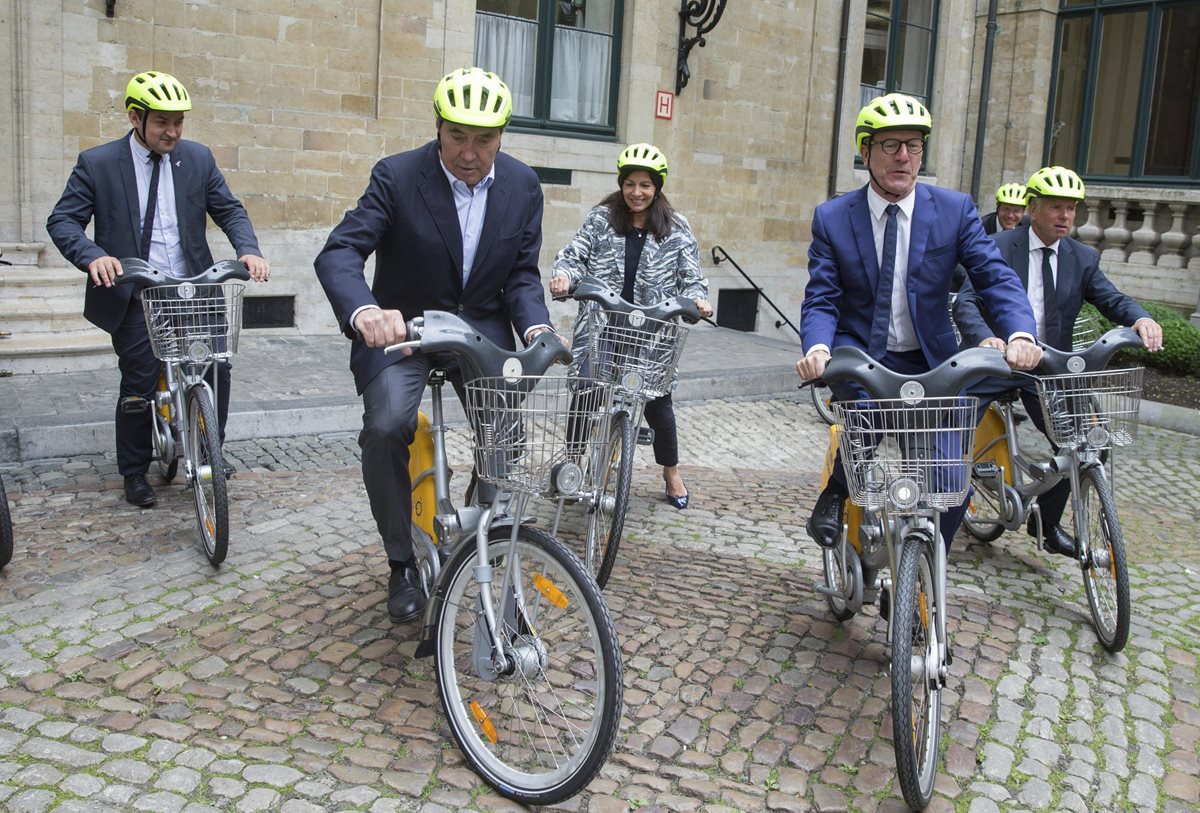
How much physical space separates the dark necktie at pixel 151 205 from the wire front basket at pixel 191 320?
0.58m

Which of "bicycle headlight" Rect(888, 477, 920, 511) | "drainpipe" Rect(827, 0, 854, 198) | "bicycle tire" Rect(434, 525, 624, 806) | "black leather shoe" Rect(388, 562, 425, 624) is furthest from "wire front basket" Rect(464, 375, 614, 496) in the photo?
"drainpipe" Rect(827, 0, 854, 198)

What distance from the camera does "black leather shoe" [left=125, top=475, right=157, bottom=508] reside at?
5.72m

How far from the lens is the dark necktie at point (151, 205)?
5727mm

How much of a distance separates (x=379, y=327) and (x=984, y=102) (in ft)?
49.9

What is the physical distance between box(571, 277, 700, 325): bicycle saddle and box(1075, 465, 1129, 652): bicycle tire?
1.84 meters

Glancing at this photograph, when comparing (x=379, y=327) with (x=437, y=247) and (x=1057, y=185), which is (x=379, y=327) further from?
(x=1057, y=185)

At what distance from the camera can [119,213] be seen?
18.6 ft

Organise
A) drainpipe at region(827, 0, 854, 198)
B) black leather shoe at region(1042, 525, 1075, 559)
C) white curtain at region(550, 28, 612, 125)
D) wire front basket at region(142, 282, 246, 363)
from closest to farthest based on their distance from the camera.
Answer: wire front basket at region(142, 282, 246, 363) → black leather shoe at region(1042, 525, 1075, 559) → white curtain at region(550, 28, 612, 125) → drainpipe at region(827, 0, 854, 198)

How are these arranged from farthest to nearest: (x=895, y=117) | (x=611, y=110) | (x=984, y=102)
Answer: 1. (x=984, y=102)
2. (x=611, y=110)
3. (x=895, y=117)

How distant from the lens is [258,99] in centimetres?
985

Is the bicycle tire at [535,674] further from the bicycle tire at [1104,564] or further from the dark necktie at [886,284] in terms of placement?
the bicycle tire at [1104,564]

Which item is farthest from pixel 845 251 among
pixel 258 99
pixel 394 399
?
pixel 258 99

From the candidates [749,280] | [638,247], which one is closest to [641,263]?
[638,247]

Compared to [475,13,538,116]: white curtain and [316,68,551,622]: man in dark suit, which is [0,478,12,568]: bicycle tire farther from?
[475,13,538,116]: white curtain
